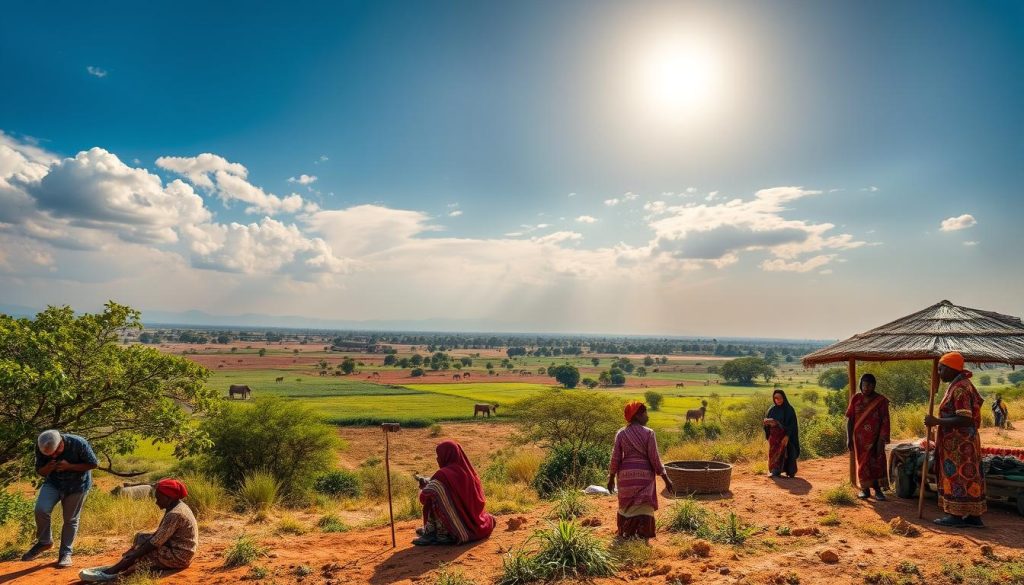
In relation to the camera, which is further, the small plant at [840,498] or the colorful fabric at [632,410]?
the small plant at [840,498]

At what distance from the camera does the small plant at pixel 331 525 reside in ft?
31.0

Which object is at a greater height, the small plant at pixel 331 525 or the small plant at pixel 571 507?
the small plant at pixel 571 507

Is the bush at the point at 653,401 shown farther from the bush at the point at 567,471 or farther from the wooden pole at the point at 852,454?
the wooden pole at the point at 852,454

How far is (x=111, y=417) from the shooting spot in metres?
9.60

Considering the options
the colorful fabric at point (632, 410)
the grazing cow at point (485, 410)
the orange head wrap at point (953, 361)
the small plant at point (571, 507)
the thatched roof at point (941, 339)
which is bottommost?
the grazing cow at point (485, 410)

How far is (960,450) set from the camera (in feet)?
23.4

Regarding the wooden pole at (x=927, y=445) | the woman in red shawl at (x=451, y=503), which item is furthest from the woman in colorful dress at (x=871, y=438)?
the woman in red shawl at (x=451, y=503)

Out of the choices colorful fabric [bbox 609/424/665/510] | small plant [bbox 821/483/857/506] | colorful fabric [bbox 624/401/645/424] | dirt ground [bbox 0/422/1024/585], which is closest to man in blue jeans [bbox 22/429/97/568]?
dirt ground [bbox 0/422/1024/585]

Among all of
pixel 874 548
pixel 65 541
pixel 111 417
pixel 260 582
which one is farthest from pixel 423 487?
pixel 111 417

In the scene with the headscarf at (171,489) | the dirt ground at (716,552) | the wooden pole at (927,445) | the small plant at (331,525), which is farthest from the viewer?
the small plant at (331,525)

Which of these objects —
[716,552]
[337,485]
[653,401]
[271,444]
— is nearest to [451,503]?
[716,552]

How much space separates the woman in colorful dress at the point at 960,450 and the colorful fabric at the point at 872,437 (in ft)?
4.51

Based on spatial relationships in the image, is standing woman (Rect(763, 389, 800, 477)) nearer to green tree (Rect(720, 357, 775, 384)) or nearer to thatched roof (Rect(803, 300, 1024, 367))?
thatched roof (Rect(803, 300, 1024, 367))

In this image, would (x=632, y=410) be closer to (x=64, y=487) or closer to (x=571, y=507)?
(x=571, y=507)
